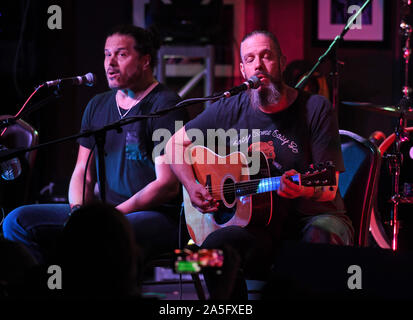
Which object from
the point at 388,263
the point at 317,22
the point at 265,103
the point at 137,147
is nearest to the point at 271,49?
the point at 265,103

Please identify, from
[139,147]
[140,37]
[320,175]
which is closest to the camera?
[320,175]

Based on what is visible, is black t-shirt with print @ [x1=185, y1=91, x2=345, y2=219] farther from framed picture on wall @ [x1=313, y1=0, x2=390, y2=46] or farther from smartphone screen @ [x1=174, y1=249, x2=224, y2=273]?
framed picture on wall @ [x1=313, y1=0, x2=390, y2=46]

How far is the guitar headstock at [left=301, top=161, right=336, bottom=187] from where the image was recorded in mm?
2688

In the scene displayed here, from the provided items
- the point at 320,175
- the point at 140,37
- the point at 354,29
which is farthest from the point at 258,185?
the point at 354,29

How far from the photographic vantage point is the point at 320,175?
269 centimetres

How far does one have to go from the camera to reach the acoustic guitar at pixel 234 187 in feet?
8.90

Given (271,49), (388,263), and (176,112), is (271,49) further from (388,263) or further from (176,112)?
(388,263)

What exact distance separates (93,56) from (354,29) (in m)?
2.44

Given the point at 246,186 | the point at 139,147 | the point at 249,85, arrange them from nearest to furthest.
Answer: the point at 249,85
the point at 246,186
the point at 139,147

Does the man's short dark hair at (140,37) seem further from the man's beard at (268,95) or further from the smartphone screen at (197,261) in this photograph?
the smartphone screen at (197,261)

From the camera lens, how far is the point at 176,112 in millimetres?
3242
